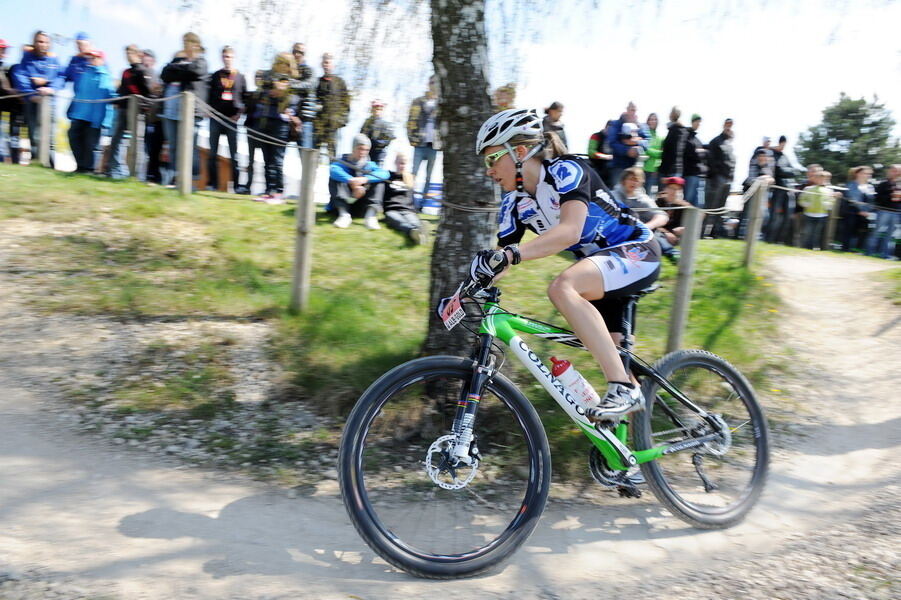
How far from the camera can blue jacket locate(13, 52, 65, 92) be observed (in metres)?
10.9

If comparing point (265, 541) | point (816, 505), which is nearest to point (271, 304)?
point (265, 541)

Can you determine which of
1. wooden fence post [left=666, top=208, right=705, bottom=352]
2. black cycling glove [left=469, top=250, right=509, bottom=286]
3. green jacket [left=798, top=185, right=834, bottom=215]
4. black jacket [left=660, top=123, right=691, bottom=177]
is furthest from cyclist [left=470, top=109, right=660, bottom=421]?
green jacket [left=798, top=185, right=834, bottom=215]

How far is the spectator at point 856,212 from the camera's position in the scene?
13.7m

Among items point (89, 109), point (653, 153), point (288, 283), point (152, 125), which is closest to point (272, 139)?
point (152, 125)

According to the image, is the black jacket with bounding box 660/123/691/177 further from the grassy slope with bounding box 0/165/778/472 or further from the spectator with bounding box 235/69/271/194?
the spectator with bounding box 235/69/271/194

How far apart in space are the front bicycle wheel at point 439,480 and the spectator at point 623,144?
7517 millimetres

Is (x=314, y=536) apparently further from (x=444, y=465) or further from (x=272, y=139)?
(x=272, y=139)

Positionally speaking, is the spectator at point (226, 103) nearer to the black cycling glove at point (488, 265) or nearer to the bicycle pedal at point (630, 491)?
the black cycling glove at point (488, 265)

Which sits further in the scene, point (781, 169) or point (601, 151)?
point (781, 169)

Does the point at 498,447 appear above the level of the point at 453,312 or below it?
below

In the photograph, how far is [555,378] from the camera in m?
4.05

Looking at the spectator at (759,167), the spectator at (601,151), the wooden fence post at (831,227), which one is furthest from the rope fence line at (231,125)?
the wooden fence post at (831,227)

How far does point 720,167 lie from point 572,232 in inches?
386

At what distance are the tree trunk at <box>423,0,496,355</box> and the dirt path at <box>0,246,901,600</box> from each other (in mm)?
1685
